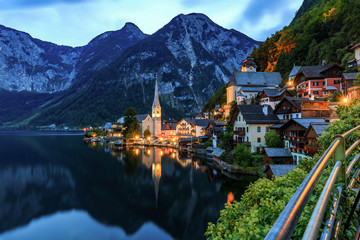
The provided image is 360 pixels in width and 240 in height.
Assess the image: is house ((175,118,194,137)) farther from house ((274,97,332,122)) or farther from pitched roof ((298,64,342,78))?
house ((274,97,332,122))

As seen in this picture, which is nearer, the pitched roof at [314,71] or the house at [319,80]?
the house at [319,80]

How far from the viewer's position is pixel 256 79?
69.4m

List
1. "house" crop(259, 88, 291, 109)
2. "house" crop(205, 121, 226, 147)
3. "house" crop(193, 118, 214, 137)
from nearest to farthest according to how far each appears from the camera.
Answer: "house" crop(259, 88, 291, 109) → "house" crop(205, 121, 226, 147) → "house" crop(193, 118, 214, 137)

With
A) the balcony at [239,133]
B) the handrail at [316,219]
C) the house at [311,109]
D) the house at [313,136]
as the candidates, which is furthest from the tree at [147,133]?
the handrail at [316,219]

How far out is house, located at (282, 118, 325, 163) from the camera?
29028 millimetres

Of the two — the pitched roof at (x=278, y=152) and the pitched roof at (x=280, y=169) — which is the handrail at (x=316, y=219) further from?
the pitched roof at (x=278, y=152)

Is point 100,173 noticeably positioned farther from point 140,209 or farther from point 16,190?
point 140,209

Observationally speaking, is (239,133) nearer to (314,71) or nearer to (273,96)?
(273,96)

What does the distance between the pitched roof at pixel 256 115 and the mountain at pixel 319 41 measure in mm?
20162

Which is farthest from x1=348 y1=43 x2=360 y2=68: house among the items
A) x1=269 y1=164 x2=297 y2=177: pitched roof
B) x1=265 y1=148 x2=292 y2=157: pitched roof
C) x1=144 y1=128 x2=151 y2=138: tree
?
x1=144 y1=128 x2=151 y2=138: tree

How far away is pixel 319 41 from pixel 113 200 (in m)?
72.0

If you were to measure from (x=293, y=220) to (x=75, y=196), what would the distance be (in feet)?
120

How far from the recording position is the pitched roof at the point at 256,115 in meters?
40.7

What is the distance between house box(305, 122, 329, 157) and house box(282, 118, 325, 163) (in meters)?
0.96
